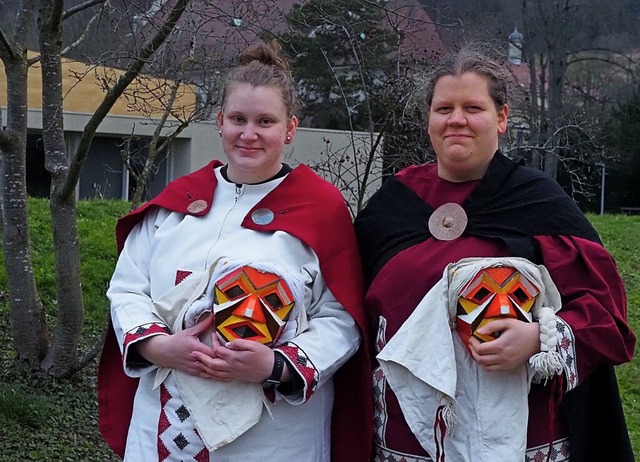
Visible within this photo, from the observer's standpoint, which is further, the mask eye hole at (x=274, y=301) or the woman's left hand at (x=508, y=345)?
the mask eye hole at (x=274, y=301)

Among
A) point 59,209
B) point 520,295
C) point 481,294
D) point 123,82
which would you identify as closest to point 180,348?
point 481,294

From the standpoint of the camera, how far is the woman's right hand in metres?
2.50

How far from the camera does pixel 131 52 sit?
15.2ft

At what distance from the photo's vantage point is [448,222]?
2.65 metres

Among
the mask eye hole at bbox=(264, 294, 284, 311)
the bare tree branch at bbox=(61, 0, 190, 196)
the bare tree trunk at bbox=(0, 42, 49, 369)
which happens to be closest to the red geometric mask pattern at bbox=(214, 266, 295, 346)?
the mask eye hole at bbox=(264, 294, 284, 311)

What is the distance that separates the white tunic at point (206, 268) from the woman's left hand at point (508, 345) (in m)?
0.50

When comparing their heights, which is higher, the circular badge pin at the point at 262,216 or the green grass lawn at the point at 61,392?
the circular badge pin at the point at 262,216

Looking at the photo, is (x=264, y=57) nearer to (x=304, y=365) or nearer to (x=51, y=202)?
(x=304, y=365)

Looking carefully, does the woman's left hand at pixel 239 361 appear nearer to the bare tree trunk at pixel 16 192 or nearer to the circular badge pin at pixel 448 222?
the circular badge pin at pixel 448 222

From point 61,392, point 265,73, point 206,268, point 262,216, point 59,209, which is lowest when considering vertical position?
point 61,392

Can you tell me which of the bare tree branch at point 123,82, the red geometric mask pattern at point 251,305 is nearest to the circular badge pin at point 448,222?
the red geometric mask pattern at point 251,305

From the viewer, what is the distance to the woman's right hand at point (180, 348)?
2496 mm

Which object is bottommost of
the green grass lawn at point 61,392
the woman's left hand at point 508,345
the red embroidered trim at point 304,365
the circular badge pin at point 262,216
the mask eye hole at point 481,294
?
the green grass lawn at point 61,392

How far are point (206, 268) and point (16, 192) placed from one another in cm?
289
